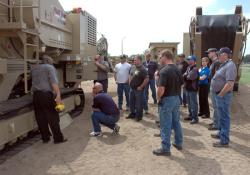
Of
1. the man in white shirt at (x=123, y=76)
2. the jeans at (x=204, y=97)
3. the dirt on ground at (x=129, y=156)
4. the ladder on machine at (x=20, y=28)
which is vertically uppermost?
the ladder on machine at (x=20, y=28)

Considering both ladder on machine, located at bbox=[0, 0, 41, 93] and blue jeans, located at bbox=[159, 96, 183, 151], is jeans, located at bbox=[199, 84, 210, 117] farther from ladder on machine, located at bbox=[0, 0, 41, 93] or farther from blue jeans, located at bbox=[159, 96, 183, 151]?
ladder on machine, located at bbox=[0, 0, 41, 93]

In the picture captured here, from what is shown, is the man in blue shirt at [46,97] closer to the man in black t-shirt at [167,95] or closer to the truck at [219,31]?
the man in black t-shirt at [167,95]

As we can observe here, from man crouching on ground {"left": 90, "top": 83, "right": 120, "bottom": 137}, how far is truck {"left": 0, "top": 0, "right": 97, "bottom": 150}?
1.18m

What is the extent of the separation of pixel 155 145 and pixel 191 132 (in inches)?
53.4

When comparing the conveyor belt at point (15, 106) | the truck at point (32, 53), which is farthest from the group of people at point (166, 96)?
the truck at point (32, 53)

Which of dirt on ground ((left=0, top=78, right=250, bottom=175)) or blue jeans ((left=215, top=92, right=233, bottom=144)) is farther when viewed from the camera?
blue jeans ((left=215, top=92, right=233, bottom=144))

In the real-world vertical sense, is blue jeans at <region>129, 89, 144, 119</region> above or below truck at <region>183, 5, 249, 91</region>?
below

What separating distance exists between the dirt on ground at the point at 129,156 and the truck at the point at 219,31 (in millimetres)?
4348

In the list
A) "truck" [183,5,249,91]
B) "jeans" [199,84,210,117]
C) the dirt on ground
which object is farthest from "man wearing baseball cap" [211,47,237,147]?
"truck" [183,5,249,91]

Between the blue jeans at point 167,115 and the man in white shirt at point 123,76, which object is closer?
the blue jeans at point 167,115

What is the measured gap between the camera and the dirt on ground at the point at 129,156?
518 cm

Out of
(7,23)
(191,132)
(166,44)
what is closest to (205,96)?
(191,132)

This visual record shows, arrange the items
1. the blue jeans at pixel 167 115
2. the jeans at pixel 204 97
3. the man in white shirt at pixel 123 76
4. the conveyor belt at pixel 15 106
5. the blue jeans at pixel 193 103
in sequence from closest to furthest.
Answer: the conveyor belt at pixel 15 106
the blue jeans at pixel 167 115
the blue jeans at pixel 193 103
the jeans at pixel 204 97
the man in white shirt at pixel 123 76

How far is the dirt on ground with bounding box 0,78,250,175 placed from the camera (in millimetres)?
5184
